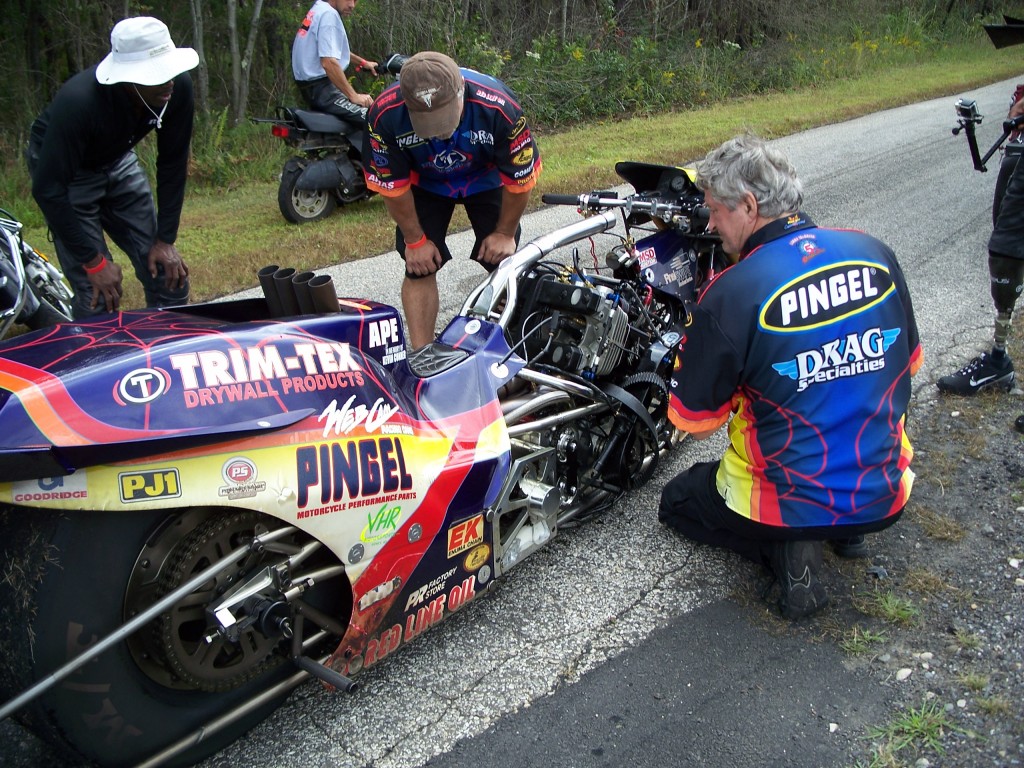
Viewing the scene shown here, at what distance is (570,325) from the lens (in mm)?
3465

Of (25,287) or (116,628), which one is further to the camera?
(25,287)

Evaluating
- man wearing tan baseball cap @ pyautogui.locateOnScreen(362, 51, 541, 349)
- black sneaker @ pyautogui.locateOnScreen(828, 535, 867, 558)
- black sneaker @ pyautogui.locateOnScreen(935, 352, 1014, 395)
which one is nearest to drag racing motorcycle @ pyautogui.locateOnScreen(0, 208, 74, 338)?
man wearing tan baseball cap @ pyautogui.locateOnScreen(362, 51, 541, 349)

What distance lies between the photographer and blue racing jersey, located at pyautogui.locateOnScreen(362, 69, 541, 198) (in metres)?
4.07

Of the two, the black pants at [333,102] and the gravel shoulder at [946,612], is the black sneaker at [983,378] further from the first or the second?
the black pants at [333,102]

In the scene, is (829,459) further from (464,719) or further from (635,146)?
(635,146)

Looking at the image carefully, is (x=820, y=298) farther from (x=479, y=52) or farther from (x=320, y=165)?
(x=479, y=52)

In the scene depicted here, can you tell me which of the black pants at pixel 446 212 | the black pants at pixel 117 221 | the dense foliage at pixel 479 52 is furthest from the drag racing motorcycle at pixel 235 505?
the dense foliage at pixel 479 52

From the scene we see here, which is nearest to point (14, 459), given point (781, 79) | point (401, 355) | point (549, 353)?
point (401, 355)

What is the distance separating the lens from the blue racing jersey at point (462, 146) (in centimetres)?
407

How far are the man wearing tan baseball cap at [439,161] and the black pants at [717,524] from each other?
164cm

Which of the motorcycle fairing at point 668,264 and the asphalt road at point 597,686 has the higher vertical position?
the motorcycle fairing at point 668,264

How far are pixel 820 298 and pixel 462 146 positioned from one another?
206cm

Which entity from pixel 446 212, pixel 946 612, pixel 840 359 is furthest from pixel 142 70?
pixel 946 612

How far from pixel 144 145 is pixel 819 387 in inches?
363
